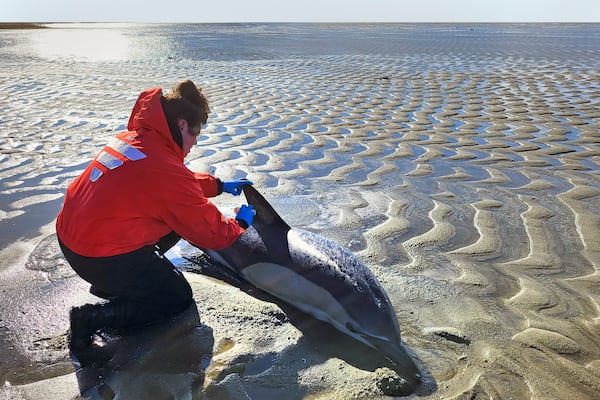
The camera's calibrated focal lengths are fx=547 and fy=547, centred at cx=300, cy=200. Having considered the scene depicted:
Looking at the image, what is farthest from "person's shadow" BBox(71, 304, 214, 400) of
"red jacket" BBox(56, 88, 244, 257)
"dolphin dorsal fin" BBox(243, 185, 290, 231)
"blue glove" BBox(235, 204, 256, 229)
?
"dolphin dorsal fin" BBox(243, 185, 290, 231)

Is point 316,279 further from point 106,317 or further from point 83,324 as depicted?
point 83,324

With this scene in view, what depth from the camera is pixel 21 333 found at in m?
3.54

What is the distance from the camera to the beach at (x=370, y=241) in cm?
322

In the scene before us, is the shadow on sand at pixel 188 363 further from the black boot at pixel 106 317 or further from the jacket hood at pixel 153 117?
the jacket hood at pixel 153 117

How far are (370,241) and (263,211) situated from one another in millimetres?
1133

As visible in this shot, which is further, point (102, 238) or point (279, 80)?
point (279, 80)

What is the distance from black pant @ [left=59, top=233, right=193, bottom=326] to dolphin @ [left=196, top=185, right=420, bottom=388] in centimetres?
66

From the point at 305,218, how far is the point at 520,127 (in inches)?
212

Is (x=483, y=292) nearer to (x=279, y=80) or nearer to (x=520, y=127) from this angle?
(x=520, y=127)

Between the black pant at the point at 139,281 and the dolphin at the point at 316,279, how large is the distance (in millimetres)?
664

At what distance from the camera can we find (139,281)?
11.5 ft

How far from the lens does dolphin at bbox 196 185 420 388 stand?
3.54m

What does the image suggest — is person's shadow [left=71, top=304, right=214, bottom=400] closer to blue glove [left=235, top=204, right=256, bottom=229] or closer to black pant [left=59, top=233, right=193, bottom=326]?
black pant [left=59, top=233, right=193, bottom=326]

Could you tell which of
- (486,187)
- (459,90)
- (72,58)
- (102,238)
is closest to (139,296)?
(102,238)
